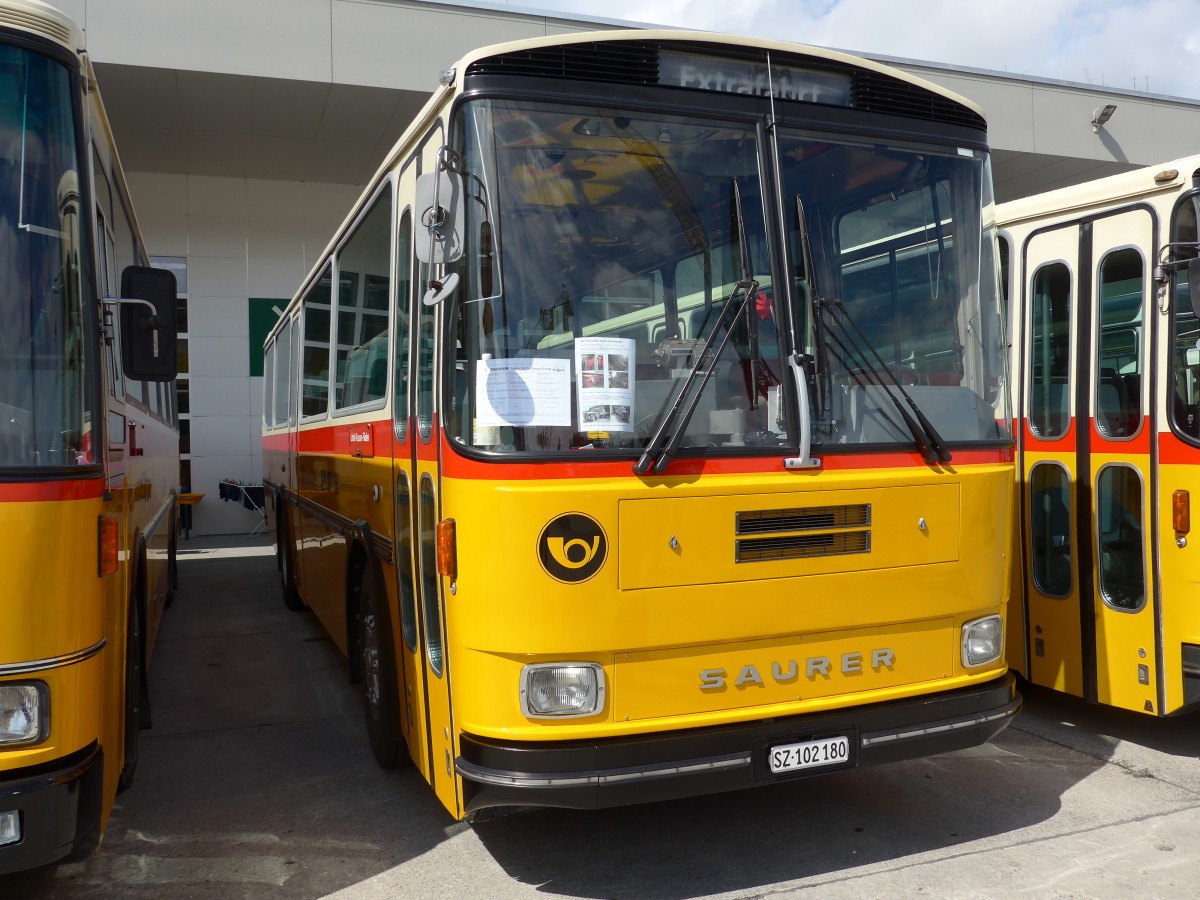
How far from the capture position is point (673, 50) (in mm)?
3861

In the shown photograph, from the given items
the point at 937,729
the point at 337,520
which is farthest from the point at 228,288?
the point at 937,729

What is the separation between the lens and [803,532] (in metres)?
3.78

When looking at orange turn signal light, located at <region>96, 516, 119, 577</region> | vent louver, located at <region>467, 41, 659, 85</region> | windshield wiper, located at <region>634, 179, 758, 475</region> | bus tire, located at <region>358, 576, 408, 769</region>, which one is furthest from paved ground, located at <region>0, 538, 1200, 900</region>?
vent louver, located at <region>467, 41, 659, 85</region>

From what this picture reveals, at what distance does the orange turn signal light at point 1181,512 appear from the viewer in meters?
Answer: 4.97

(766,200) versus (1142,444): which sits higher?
(766,200)

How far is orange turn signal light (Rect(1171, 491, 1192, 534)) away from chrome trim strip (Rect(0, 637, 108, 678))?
470 cm

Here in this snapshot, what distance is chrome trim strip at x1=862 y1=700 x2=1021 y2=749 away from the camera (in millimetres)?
3859

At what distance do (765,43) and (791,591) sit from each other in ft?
6.78

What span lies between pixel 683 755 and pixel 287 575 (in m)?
7.20

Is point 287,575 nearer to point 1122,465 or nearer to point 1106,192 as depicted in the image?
point 1122,465

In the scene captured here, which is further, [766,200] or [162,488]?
[162,488]

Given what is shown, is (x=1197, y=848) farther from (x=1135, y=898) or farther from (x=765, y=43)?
(x=765, y=43)

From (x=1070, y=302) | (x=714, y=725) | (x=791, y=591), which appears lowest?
(x=714, y=725)

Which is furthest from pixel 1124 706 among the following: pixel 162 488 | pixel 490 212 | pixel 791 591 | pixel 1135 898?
pixel 162 488
